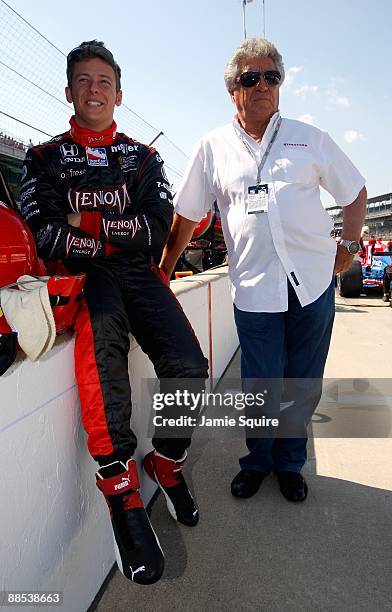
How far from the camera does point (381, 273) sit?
28.5ft

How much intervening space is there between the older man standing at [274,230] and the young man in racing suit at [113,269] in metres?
0.35

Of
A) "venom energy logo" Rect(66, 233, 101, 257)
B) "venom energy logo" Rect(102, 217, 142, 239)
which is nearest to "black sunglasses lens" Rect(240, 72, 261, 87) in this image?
"venom energy logo" Rect(102, 217, 142, 239)

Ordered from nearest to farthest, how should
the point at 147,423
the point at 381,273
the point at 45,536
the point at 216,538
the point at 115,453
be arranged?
1. the point at 45,536
2. the point at 115,453
3. the point at 216,538
4. the point at 147,423
5. the point at 381,273

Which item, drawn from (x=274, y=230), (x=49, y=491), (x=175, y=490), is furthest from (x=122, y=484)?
(x=274, y=230)

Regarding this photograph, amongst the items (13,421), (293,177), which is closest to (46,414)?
(13,421)

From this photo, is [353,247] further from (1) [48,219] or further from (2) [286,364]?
(1) [48,219]

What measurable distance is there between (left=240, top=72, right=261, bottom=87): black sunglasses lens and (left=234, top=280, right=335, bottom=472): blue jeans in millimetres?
879

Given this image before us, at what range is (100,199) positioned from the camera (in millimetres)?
1738

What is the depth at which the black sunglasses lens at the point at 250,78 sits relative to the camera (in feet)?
6.24

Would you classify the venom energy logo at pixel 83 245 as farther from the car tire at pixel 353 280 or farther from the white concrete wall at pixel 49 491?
the car tire at pixel 353 280

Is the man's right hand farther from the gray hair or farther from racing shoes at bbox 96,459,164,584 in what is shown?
racing shoes at bbox 96,459,164,584

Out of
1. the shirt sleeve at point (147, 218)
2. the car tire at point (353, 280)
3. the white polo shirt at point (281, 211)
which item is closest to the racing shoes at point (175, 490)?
the white polo shirt at point (281, 211)

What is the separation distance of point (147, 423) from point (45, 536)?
0.90 meters

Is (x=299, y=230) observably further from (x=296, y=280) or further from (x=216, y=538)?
(x=216, y=538)
